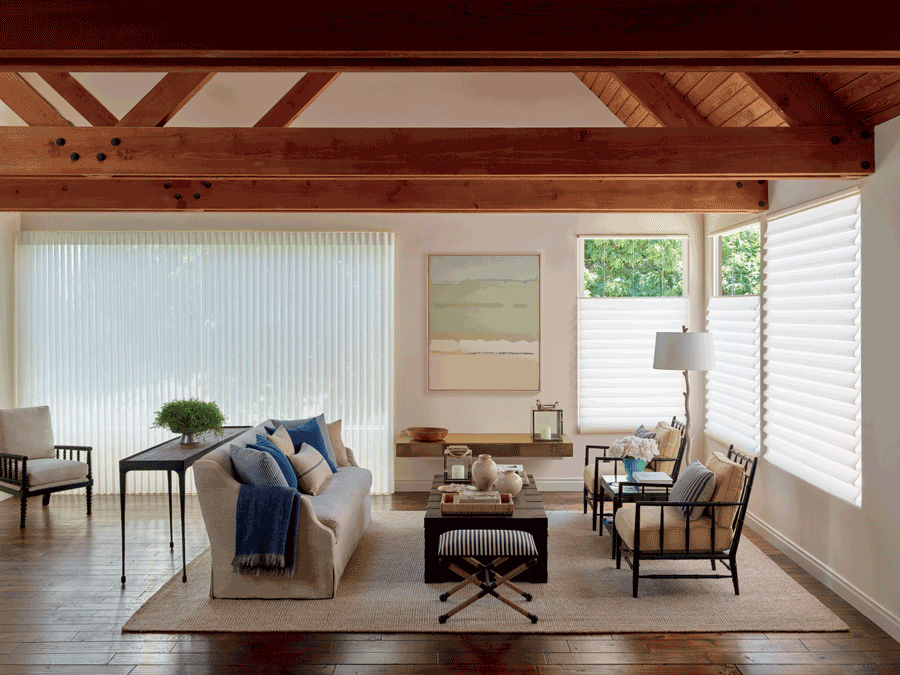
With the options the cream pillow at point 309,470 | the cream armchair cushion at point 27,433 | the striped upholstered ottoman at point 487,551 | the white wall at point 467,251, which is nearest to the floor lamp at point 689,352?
the white wall at point 467,251

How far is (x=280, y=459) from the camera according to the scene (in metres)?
4.55

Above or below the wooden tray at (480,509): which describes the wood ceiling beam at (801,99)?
above

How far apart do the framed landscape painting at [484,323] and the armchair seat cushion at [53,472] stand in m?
3.21

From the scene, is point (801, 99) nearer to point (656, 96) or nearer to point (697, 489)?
point (656, 96)

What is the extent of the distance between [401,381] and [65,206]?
10.9 ft

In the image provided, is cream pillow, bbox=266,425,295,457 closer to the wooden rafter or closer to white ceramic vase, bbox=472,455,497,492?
white ceramic vase, bbox=472,455,497,492

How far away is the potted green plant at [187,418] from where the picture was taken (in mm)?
4988

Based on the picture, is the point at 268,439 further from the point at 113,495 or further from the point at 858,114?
the point at 858,114

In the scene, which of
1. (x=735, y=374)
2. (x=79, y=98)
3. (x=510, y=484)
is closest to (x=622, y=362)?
(x=735, y=374)

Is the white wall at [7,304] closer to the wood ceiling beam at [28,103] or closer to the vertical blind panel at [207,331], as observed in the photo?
the vertical blind panel at [207,331]

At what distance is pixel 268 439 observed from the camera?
15.8 feet
